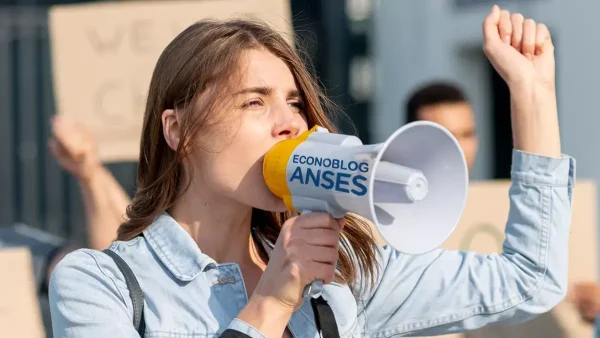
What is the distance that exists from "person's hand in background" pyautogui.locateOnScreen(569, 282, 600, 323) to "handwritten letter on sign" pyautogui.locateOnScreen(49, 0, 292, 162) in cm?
141

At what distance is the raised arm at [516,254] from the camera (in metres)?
1.86

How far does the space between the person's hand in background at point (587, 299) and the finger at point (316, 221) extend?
1.91 meters

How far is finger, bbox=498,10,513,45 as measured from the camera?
189cm

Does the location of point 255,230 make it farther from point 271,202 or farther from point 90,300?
point 90,300

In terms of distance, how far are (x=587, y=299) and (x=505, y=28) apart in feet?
5.54

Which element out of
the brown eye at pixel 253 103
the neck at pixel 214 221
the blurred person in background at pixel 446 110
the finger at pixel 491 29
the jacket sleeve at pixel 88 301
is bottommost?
the blurred person in background at pixel 446 110

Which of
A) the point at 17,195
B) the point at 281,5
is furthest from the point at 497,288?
the point at 17,195

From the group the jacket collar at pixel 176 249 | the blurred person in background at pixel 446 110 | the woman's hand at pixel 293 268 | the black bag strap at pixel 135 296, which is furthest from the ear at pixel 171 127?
the blurred person in background at pixel 446 110

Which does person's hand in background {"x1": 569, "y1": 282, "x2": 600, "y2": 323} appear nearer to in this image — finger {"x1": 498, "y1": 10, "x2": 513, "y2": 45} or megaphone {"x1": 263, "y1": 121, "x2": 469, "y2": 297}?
finger {"x1": 498, "y1": 10, "x2": 513, "y2": 45}

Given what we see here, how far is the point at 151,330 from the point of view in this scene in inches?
69.1

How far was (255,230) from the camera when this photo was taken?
2.06 metres

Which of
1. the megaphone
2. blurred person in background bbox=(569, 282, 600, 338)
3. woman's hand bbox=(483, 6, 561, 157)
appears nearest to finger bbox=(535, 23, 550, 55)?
woman's hand bbox=(483, 6, 561, 157)

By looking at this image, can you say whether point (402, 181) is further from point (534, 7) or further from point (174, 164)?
point (534, 7)

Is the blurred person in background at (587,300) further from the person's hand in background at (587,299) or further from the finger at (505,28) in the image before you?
the finger at (505,28)
